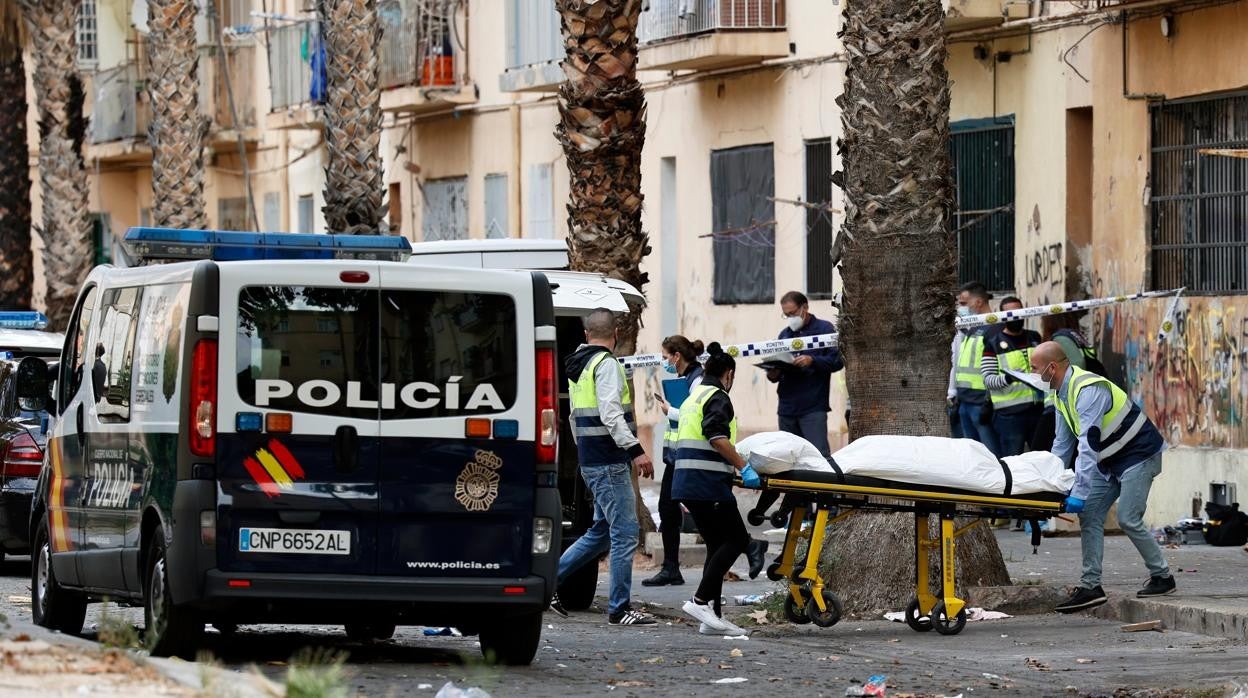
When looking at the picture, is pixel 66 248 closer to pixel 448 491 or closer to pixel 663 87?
pixel 663 87

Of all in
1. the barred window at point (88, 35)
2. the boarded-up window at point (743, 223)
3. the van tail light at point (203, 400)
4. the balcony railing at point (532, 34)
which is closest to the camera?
the van tail light at point (203, 400)

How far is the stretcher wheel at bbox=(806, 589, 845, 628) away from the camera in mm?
13734

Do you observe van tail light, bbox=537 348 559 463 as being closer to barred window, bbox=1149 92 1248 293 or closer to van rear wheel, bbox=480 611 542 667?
van rear wheel, bbox=480 611 542 667

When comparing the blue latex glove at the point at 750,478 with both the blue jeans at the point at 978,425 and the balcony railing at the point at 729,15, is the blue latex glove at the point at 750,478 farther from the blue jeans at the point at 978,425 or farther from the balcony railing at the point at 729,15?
the balcony railing at the point at 729,15

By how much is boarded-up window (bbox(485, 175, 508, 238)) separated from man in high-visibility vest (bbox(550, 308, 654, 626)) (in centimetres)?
1800

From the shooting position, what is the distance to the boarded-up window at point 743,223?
2633 centimetres

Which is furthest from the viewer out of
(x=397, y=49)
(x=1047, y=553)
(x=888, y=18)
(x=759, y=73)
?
(x=397, y=49)

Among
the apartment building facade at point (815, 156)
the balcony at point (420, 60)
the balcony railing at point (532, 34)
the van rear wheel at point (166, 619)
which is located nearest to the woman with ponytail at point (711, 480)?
the van rear wheel at point (166, 619)

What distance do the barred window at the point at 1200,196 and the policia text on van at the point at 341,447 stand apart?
9.25m

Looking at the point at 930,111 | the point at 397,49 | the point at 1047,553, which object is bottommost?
the point at 1047,553

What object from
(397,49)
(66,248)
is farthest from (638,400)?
(66,248)

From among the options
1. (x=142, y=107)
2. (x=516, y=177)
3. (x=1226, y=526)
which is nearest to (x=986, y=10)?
(x=1226, y=526)

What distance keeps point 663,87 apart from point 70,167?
33.6 ft

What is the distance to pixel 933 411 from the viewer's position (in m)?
14.7
